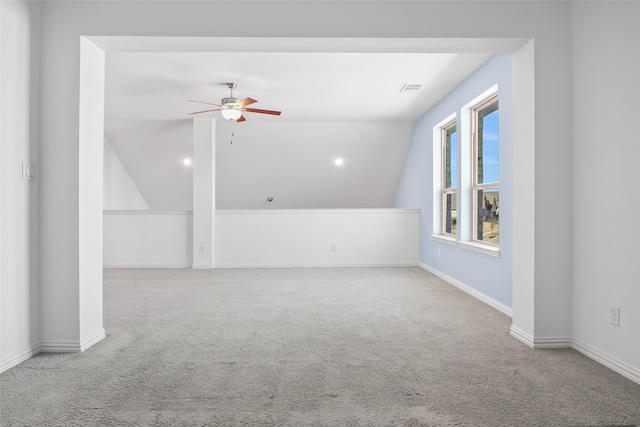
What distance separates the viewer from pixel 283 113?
660cm

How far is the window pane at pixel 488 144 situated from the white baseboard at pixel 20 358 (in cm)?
420

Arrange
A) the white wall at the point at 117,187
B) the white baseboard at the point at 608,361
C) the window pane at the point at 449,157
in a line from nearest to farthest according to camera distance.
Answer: the white baseboard at the point at 608,361 → the window pane at the point at 449,157 → the white wall at the point at 117,187

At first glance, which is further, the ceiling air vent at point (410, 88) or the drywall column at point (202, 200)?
the drywall column at point (202, 200)

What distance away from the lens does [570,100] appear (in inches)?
113

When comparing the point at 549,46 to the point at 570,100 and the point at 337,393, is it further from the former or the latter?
the point at 337,393

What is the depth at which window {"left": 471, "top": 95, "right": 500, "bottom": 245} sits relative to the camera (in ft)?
14.7

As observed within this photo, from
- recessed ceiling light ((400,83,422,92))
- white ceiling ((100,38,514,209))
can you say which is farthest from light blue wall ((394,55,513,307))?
recessed ceiling light ((400,83,422,92))

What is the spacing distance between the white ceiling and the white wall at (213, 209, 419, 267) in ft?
4.34

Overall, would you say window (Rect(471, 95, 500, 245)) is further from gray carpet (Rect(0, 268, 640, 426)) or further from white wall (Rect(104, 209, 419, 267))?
white wall (Rect(104, 209, 419, 267))

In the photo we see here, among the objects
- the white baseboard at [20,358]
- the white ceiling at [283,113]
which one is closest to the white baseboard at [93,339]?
the white baseboard at [20,358]

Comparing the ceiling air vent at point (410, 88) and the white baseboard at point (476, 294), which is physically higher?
the ceiling air vent at point (410, 88)

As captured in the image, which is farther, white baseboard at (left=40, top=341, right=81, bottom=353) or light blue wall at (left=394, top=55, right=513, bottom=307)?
light blue wall at (left=394, top=55, right=513, bottom=307)

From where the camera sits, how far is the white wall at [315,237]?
7020 mm

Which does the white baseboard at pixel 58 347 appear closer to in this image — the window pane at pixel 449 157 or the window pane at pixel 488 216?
the window pane at pixel 488 216
